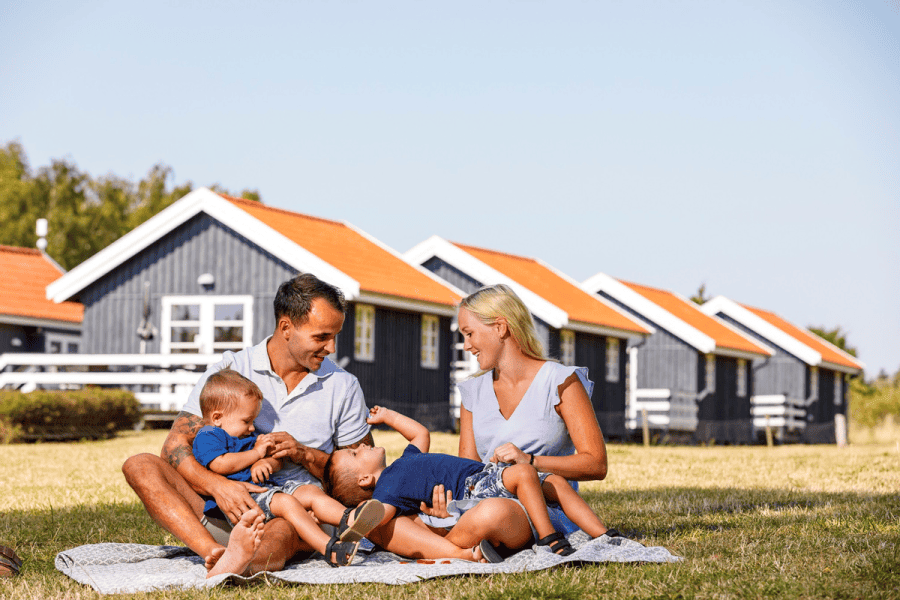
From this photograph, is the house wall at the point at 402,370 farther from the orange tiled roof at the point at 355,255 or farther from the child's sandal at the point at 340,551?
the child's sandal at the point at 340,551

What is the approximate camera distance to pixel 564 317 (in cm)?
2536

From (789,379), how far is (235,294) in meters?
22.6

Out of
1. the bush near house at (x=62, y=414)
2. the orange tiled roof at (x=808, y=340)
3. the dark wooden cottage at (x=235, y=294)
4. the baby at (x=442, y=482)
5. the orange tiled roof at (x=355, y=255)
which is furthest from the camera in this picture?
the orange tiled roof at (x=808, y=340)

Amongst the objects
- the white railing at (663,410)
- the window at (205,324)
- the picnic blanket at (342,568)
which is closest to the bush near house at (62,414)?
the window at (205,324)

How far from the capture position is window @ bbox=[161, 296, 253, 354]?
74.7 ft

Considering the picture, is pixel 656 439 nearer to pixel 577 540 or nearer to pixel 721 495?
pixel 721 495

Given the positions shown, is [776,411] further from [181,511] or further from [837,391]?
[181,511]

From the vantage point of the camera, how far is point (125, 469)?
538cm

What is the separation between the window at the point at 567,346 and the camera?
26891mm

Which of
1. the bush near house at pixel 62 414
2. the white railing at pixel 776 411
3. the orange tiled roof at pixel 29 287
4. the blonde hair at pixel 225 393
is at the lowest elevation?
the white railing at pixel 776 411

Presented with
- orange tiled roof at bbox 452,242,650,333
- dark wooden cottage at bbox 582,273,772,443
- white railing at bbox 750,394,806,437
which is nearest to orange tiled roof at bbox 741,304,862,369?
white railing at bbox 750,394,806,437

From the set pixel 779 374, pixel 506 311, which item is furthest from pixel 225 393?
pixel 779 374

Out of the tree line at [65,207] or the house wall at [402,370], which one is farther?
the tree line at [65,207]

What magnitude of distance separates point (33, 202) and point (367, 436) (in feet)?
148
